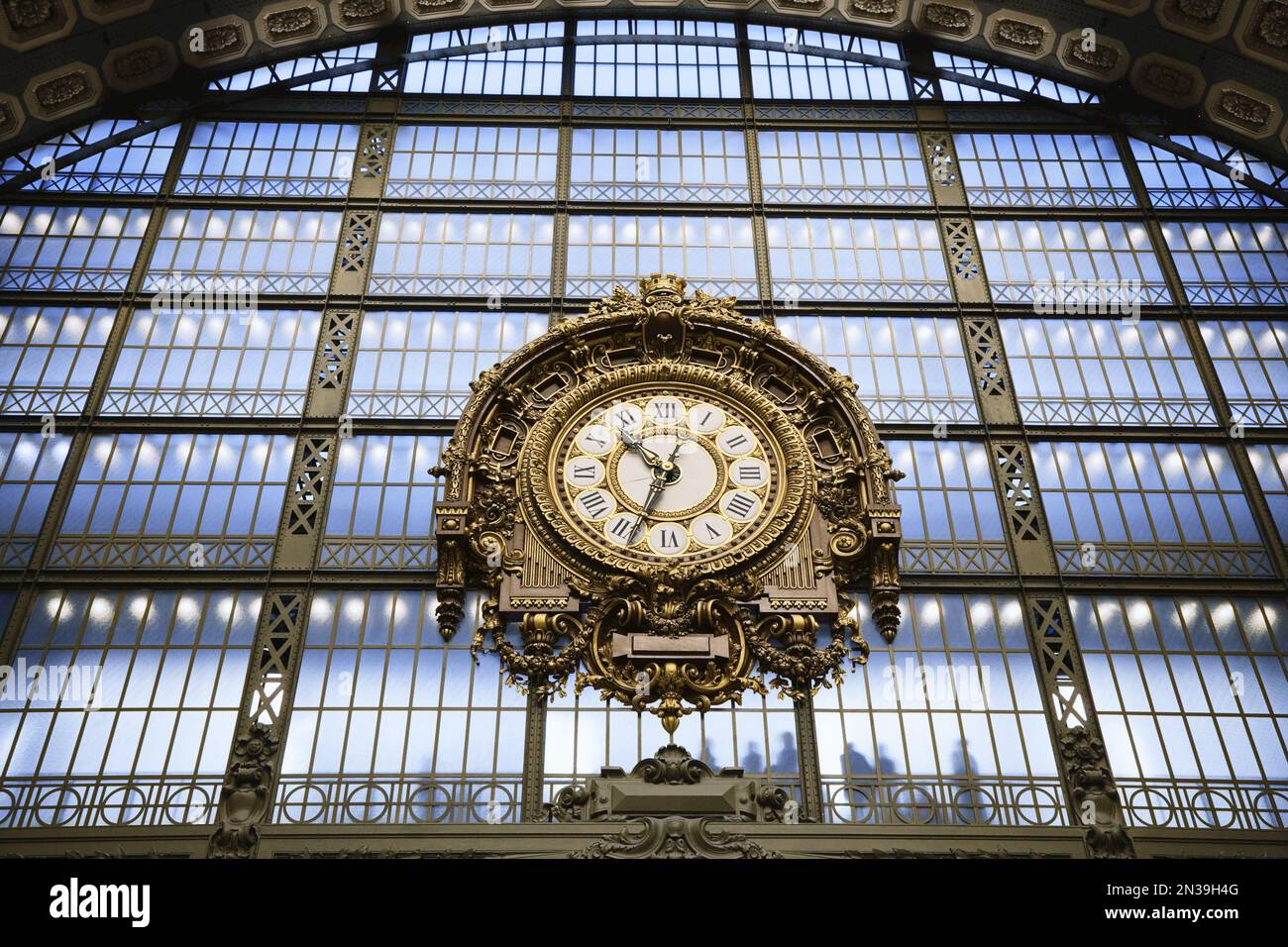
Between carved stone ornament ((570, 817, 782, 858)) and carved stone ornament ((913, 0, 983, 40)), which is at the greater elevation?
carved stone ornament ((913, 0, 983, 40))

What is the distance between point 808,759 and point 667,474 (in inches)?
179

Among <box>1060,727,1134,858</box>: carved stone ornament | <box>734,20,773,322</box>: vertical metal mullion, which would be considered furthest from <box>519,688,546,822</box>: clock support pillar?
<box>734,20,773,322</box>: vertical metal mullion

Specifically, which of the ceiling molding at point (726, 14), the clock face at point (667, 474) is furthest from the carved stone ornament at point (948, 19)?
the clock face at point (667, 474)

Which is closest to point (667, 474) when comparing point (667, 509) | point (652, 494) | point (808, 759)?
point (652, 494)

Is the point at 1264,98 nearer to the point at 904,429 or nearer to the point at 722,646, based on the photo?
the point at 904,429

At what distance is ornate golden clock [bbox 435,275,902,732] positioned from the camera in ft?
53.3

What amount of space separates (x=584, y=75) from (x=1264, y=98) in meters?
12.9

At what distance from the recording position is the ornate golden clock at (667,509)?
16.2 metres

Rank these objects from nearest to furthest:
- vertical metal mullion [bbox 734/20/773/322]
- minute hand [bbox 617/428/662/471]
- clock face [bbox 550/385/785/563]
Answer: clock face [bbox 550/385/785/563] → minute hand [bbox 617/428/662/471] → vertical metal mullion [bbox 734/20/773/322]

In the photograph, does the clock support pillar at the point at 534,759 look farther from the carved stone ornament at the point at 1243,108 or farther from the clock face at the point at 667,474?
the carved stone ornament at the point at 1243,108

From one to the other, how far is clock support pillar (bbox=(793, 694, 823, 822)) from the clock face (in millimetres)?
2367

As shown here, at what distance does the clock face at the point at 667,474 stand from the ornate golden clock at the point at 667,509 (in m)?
0.03

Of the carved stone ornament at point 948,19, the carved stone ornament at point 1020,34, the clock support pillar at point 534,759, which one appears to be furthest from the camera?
the carved stone ornament at point 948,19

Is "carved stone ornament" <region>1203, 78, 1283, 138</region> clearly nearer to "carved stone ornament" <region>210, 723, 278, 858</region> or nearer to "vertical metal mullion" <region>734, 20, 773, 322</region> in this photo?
"vertical metal mullion" <region>734, 20, 773, 322</region>
